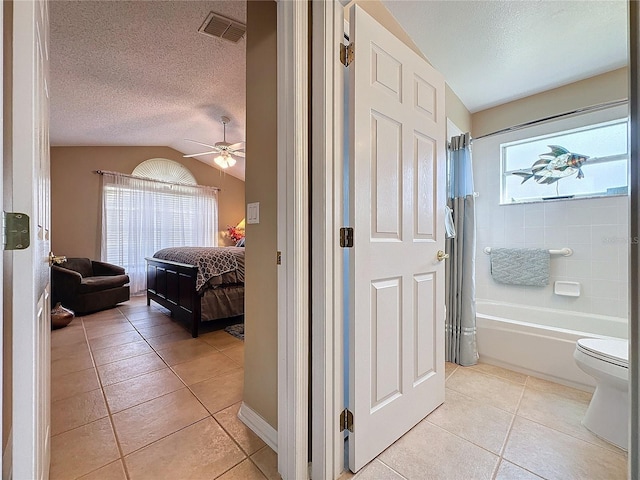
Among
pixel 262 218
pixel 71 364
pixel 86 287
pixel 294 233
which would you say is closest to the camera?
pixel 294 233

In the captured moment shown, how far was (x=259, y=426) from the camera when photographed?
4.67ft

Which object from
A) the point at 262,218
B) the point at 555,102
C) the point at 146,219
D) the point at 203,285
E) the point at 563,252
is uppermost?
the point at 555,102

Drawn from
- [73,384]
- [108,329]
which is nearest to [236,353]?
[73,384]

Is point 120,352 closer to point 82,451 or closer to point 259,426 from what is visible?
point 82,451

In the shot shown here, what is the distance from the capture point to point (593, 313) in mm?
2357

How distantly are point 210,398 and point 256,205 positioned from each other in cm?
128

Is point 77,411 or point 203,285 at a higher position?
point 203,285

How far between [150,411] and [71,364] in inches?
45.3

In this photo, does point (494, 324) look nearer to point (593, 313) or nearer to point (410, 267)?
point (593, 313)

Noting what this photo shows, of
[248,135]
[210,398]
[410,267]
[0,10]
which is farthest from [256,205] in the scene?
[210,398]

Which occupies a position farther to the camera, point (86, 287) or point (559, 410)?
point (86, 287)

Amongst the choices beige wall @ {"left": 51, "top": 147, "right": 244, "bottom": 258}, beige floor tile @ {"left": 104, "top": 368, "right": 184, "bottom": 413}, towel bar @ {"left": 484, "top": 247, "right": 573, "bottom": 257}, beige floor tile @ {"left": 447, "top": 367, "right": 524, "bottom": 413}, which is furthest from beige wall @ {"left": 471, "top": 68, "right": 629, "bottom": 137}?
beige wall @ {"left": 51, "top": 147, "right": 244, "bottom": 258}

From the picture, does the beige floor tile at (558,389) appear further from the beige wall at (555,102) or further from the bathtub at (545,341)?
the beige wall at (555,102)

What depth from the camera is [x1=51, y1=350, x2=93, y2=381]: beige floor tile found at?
209cm
